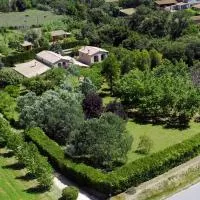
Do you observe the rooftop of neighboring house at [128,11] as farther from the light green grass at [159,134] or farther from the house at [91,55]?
the light green grass at [159,134]

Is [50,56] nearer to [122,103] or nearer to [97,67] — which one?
[97,67]

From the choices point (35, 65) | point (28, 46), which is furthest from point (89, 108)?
point (28, 46)

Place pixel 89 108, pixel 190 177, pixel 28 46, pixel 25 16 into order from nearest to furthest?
pixel 190 177 → pixel 89 108 → pixel 28 46 → pixel 25 16

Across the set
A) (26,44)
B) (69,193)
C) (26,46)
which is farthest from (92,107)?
(26,44)

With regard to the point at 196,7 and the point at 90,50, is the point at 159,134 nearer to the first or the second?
the point at 90,50

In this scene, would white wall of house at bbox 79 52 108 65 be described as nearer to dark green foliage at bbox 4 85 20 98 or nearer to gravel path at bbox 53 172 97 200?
dark green foliage at bbox 4 85 20 98

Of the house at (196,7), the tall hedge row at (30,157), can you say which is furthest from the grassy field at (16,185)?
the house at (196,7)
